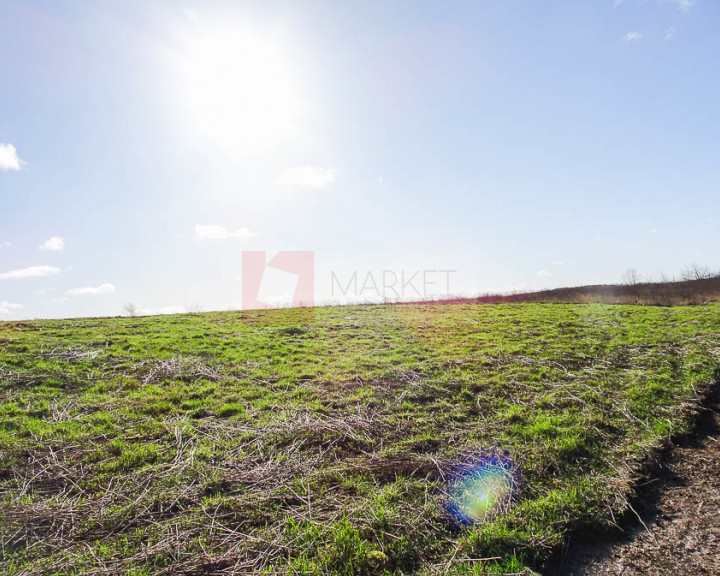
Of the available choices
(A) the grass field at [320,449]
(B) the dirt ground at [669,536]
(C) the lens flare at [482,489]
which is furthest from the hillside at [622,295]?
(C) the lens flare at [482,489]

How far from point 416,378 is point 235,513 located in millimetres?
5832

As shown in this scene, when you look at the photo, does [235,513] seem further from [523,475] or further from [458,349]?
[458,349]

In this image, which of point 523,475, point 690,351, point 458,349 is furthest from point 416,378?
point 690,351

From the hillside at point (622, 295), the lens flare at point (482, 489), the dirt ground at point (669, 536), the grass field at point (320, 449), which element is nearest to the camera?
the dirt ground at point (669, 536)

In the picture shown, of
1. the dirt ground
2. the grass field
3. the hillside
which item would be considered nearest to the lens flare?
the grass field

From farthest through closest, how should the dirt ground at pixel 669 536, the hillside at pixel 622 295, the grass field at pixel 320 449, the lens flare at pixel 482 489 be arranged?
the hillside at pixel 622 295 → the lens flare at pixel 482 489 → the grass field at pixel 320 449 → the dirt ground at pixel 669 536

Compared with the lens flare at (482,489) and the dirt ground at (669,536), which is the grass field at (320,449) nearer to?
the lens flare at (482,489)

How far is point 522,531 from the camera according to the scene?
3.70 meters

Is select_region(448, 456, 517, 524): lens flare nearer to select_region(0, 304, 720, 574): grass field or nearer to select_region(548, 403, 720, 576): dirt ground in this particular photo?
select_region(0, 304, 720, 574): grass field

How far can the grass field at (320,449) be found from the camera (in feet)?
11.7

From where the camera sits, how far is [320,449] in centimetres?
558

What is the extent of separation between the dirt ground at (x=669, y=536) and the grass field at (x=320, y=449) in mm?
247

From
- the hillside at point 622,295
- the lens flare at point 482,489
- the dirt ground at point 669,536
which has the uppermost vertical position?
the hillside at point 622,295

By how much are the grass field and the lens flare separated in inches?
2.2
